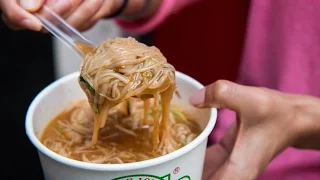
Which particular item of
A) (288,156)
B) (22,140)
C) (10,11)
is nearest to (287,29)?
(288,156)

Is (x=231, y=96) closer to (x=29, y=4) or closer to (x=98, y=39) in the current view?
(x=29, y=4)

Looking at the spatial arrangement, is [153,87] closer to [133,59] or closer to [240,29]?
[133,59]

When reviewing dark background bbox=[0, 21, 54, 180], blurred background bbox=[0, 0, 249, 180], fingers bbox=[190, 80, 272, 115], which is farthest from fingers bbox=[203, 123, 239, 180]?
dark background bbox=[0, 21, 54, 180]

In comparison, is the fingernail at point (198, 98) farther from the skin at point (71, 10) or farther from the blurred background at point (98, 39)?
the blurred background at point (98, 39)

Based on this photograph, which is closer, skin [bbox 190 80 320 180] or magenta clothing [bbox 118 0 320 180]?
skin [bbox 190 80 320 180]

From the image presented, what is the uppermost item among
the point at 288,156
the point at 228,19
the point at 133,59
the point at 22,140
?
the point at 133,59

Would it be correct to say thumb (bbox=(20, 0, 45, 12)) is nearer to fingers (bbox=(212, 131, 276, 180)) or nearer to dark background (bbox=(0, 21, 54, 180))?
fingers (bbox=(212, 131, 276, 180))
